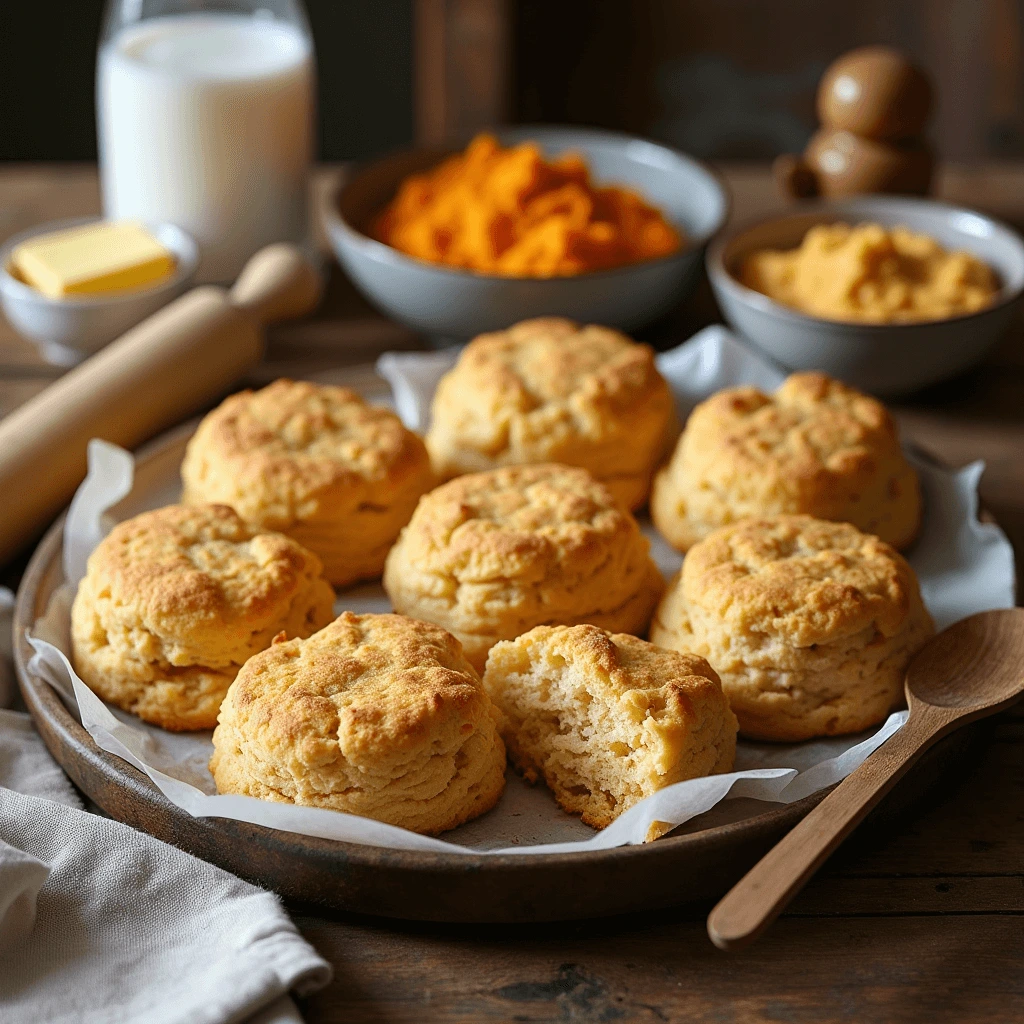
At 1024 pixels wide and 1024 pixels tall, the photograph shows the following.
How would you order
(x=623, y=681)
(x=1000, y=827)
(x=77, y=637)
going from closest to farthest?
1. (x=623, y=681)
2. (x=1000, y=827)
3. (x=77, y=637)

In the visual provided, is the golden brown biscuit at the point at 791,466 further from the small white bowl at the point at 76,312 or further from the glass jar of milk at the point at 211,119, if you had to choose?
the glass jar of milk at the point at 211,119

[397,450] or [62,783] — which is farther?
[397,450]

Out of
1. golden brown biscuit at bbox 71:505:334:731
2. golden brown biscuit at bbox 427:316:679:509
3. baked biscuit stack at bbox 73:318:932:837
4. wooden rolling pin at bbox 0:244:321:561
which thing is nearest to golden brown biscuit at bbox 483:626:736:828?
baked biscuit stack at bbox 73:318:932:837

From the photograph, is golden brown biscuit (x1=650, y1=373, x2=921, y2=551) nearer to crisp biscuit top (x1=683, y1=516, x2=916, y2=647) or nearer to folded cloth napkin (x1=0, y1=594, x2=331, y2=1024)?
crisp biscuit top (x1=683, y1=516, x2=916, y2=647)

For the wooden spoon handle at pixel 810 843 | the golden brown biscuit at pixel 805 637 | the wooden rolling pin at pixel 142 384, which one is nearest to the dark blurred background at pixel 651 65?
the wooden rolling pin at pixel 142 384

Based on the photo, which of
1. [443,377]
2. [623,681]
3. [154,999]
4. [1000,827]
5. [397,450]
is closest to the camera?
[154,999]

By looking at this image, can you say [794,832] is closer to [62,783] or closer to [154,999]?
[154,999]

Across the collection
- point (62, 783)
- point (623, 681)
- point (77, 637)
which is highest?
point (623, 681)

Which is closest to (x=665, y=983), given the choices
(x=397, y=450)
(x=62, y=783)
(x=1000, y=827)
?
(x=1000, y=827)
